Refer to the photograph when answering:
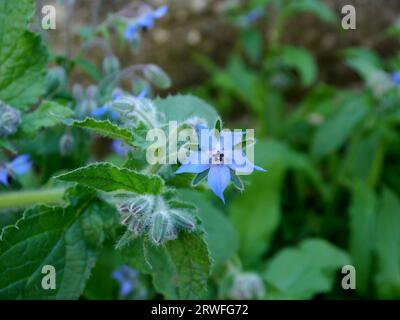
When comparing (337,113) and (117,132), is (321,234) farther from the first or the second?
(117,132)

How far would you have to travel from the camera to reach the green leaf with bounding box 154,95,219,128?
5.02ft

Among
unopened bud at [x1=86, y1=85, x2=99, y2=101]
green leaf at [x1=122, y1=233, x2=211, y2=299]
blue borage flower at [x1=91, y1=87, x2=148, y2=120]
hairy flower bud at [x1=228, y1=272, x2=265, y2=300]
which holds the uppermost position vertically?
unopened bud at [x1=86, y1=85, x2=99, y2=101]

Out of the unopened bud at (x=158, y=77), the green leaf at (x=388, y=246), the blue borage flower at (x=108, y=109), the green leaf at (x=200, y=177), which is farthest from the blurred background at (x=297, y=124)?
the green leaf at (x=200, y=177)

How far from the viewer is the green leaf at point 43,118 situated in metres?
1.46

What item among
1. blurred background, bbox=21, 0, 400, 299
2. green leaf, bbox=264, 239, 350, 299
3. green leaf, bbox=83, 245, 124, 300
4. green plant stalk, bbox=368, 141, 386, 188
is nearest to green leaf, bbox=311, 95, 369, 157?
blurred background, bbox=21, 0, 400, 299

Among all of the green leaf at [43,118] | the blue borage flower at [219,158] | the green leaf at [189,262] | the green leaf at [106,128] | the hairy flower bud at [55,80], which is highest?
the hairy flower bud at [55,80]

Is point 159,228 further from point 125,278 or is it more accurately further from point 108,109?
point 125,278

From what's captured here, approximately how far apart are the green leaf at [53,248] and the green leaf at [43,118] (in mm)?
203

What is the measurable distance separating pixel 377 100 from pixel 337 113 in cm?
20

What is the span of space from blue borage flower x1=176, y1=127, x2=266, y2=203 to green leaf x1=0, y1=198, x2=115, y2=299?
33 cm

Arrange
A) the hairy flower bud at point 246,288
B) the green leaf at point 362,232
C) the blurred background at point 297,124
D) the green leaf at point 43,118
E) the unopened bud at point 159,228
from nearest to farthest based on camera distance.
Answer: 1. the unopened bud at point 159,228
2. the green leaf at point 43,118
3. the hairy flower bud at point 246,288
4. the blurred background at point 297,124
5. the green leaf at point 362,232

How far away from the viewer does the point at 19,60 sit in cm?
154

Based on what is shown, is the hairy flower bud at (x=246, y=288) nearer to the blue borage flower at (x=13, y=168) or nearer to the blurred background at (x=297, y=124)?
the blurred background at (x=297, y=124)

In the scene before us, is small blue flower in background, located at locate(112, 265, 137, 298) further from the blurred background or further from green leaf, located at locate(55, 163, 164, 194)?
green leaf, located at locate(55, 163, 164, 194)
